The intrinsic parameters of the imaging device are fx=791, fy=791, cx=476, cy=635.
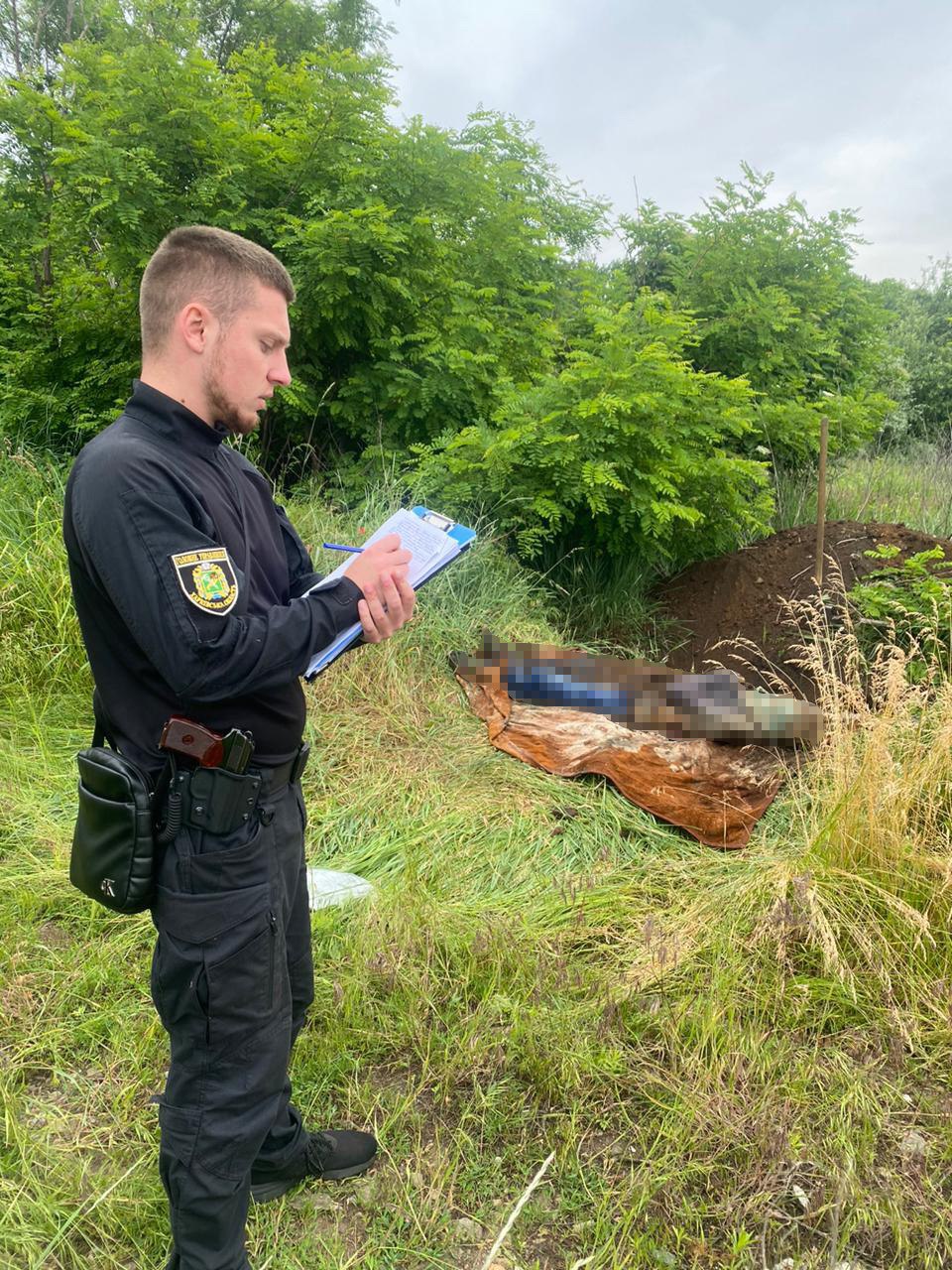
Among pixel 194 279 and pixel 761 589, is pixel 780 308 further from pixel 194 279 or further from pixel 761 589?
pixel 194 279

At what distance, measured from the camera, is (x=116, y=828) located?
1.51 meters

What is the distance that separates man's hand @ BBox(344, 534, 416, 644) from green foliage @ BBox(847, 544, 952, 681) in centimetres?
332

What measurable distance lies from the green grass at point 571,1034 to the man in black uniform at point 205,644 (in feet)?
1.71

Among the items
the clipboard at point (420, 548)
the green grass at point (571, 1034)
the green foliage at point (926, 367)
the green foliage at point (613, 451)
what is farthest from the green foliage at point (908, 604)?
the green foliage at point (926, 367)

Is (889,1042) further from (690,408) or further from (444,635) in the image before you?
(690,408)

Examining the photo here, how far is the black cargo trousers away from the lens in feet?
5.00

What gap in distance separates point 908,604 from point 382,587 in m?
4.05

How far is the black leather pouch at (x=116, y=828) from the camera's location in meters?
1.49

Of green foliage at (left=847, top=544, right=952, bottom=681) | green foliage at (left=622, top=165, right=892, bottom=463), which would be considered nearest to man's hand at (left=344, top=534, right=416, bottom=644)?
green foliage at (left=847, top=544, right=952, bottom=681)

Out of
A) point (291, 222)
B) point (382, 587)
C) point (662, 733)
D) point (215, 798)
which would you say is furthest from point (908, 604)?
point (291, 222)

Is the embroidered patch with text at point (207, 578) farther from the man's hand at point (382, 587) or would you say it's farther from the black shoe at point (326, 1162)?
the black shoe at point (326, 1162)

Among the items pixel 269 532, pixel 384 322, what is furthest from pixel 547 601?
pixel 269 532

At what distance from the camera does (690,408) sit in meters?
5.50

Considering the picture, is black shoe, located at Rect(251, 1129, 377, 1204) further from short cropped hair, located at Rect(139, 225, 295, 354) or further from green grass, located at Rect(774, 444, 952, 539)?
green grass, located at Rect(774, 444, 952, 539)
